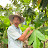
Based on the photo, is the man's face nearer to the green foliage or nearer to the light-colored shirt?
the light-colored shirt

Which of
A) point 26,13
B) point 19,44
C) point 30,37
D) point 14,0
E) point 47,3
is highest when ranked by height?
point 14,0

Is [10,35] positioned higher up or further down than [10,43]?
higher up

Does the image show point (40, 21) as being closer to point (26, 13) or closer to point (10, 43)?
point (26, 13)

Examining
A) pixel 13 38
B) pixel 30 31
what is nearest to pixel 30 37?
pixel 30 31

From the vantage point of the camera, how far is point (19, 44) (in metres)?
1.12

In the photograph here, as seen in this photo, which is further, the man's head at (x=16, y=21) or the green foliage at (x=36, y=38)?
the man's head at (x=16, y=21)

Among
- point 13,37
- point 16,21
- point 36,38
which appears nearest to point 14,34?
point 13,37

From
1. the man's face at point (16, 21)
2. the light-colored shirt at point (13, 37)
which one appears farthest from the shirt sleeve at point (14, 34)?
the man's face at point (16, 21)

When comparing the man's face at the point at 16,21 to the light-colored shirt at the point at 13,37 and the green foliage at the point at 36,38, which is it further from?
the green foliage at the point at 36,38

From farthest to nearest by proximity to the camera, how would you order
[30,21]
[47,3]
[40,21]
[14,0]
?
[14,0], [30,21], [47,3], [40,21]

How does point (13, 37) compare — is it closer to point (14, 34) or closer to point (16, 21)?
point (14, 34)

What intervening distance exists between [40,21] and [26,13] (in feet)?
1.34

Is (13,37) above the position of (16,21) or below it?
below

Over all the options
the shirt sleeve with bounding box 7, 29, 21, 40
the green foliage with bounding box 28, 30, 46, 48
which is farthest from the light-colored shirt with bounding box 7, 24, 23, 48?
the green foliage with bounding box 28, 30, 46, 48
